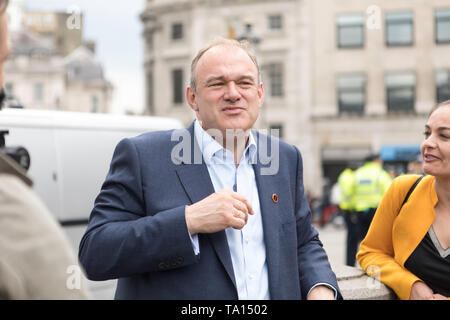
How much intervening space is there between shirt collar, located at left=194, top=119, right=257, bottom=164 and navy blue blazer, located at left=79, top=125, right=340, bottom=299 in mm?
31

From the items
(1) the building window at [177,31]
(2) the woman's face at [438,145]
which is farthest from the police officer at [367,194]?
(1) the building window at [177,31]

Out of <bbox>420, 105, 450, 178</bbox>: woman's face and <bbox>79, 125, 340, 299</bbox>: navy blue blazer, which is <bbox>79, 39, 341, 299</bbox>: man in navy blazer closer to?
<bbox>79, 125, 340, 299</bbox>: navy blue blazer

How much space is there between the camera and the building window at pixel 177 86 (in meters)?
31.2

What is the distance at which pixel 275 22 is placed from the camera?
96.3 feet

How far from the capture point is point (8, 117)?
17.6 ft

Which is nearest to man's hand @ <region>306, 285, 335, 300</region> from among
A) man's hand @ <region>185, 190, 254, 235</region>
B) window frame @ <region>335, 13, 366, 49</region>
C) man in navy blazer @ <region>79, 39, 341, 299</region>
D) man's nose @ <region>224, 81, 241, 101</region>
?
man in navy blazer @ <region>79, 39, 341, 299</region>

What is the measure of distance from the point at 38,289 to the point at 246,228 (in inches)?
50.0

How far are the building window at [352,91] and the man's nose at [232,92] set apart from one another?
2687 cm

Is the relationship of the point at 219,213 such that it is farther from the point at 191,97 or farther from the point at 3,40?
the point at 3,40

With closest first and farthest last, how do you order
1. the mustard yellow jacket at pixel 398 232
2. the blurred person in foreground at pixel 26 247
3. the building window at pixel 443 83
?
the blurred person in foreground at pixel 26 247, the mustard yellow jacket at pixel 398 232, the building window at pixel 443 83

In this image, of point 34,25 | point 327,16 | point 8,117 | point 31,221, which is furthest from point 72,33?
point 31,221

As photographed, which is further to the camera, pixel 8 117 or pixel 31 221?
pixel 8 117

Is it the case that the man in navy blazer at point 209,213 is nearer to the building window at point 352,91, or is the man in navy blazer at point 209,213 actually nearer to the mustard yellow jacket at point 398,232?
the mustard yellow jacket at point 398,232

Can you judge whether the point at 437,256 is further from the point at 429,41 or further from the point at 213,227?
the point at 429,41
